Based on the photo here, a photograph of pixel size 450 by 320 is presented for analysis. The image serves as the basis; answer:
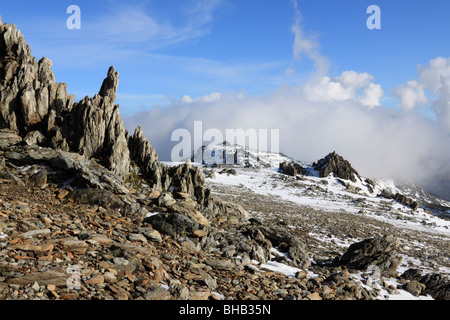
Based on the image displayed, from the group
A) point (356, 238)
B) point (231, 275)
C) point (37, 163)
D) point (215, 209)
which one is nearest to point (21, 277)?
point (231, 275)

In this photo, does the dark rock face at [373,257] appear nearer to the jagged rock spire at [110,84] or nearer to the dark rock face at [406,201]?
the jagged rock spire at [110,84]

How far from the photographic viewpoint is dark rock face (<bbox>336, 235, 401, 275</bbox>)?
17.9 metres

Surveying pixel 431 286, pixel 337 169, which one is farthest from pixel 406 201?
pixel 431 286

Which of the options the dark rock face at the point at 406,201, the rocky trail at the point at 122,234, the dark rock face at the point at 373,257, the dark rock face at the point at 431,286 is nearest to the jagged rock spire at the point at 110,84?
the rocky trail at the point at 122,234

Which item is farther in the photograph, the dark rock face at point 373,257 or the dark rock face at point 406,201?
the dark rock face at point 406,201

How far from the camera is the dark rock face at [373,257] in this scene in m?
17.9

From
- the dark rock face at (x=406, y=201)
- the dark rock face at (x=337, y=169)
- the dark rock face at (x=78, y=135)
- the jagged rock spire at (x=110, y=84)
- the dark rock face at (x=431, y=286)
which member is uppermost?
the jagged rock spire at (x=110, y=84)

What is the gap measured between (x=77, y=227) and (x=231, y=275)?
799cm

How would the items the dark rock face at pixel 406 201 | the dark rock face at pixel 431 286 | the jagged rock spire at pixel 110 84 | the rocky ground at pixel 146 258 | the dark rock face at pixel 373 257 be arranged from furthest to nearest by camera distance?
the dark rock face at pixel 406 201 → the jagged rock spire at pixel 110 84 → the dark rock face at pixel 373 257 → the dark rock face at pixel 431 286 → the rocky ground at pixel 146 258

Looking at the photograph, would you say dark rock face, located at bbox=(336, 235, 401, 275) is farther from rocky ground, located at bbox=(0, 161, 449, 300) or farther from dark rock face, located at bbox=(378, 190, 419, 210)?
dark rock face, located at bbox=(378, 190, 419, 210)

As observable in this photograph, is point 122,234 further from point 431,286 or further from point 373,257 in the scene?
point 431,286

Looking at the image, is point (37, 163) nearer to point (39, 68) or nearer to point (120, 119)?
point (120, 119)

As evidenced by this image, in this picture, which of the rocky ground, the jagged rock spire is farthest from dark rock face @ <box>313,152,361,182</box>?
the jagged rock spire

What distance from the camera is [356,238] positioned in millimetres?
30438
